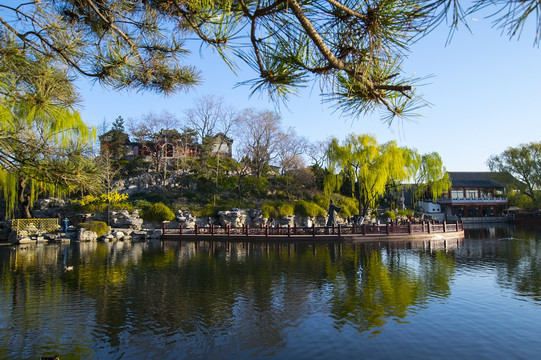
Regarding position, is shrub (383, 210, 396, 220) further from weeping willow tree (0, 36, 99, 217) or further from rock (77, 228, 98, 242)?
weeping willow tree (0, 36, 99, 217)

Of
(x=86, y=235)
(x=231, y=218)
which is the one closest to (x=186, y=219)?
(x=231, y=218)

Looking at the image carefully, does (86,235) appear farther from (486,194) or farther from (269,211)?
(486,194)

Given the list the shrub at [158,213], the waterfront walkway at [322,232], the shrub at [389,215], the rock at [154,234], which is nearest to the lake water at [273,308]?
the waterfront walkway at [322,232]

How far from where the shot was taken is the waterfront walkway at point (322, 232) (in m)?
22.1

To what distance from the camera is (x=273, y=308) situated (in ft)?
26.7

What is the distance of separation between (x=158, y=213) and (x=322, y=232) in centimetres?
1217

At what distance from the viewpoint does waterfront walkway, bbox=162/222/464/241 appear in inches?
870

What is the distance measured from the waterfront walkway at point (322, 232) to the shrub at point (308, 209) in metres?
4.74

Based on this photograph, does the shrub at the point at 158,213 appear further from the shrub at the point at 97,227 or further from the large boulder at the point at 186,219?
the shrub at the point at 97,227

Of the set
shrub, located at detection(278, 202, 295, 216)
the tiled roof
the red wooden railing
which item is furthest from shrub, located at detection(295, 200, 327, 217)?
the tiled roof

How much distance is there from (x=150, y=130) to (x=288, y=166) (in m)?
13.0

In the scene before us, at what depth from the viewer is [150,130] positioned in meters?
32.2

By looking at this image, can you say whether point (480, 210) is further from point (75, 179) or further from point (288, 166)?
point (75, 179)

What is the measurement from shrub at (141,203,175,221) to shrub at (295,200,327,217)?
32.4 feet
